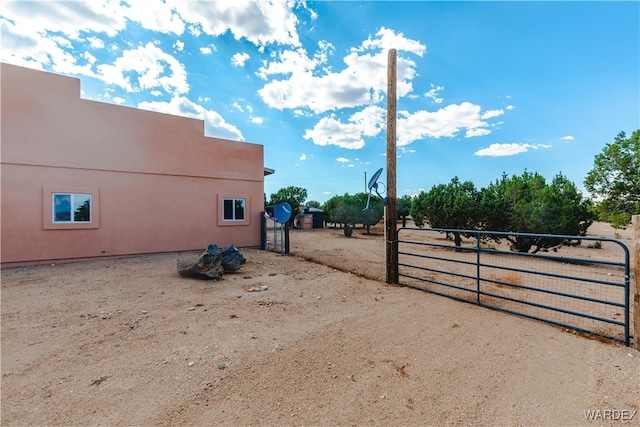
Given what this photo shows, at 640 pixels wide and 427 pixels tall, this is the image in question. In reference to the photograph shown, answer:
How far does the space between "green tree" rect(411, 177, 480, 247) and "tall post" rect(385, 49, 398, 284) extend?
24.5 ft

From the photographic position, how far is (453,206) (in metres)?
12.9

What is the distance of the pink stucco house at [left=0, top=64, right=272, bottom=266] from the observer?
24.6ft

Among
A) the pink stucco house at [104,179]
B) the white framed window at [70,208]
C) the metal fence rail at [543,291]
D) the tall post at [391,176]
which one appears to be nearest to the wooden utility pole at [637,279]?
the metal fence rail at [543,291]

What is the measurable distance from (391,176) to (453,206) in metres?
8.36

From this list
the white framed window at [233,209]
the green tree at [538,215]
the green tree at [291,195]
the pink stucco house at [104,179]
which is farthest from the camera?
the green tree at [291,195]

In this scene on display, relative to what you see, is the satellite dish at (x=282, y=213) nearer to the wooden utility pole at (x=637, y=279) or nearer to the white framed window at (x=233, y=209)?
the white framed window at (x=233, y=209)

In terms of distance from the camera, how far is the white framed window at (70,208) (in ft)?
25.6

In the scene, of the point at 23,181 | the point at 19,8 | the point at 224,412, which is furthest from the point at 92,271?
the point at 224,412

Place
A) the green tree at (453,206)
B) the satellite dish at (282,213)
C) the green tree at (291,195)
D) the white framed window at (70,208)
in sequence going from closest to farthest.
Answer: the white framed window at (70,208) → the satellite dish at (282,213) → the green tree at (453,206) → the green tree at (291,195)

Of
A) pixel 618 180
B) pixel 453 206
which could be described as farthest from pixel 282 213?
pixel 618 180

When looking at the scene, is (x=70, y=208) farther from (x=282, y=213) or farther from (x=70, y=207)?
(x=282, y=213)

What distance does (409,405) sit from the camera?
2234 millimetres

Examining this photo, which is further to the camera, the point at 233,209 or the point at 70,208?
the point at 233,209

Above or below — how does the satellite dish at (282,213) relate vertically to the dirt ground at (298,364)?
above
